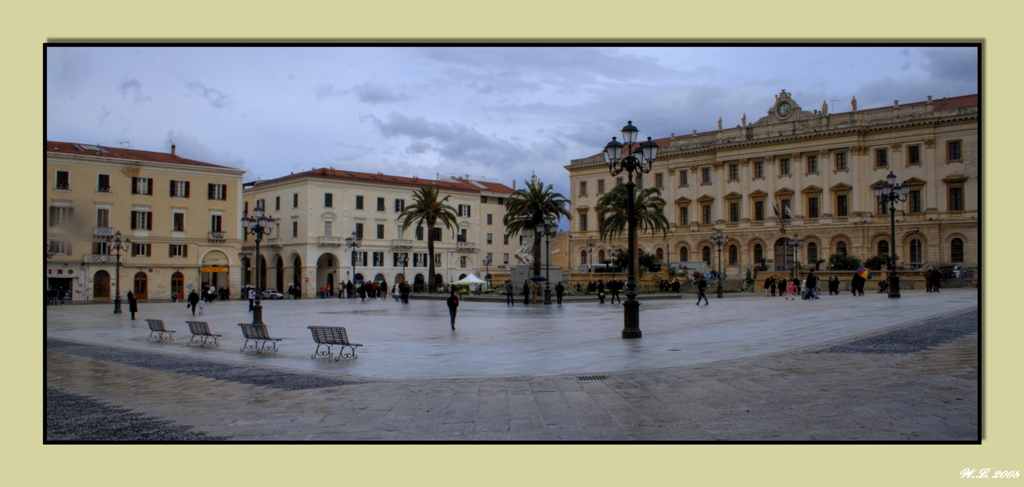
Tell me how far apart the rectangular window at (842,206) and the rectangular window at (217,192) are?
2132 inches

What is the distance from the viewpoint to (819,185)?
68.0m

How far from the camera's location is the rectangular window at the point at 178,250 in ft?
126

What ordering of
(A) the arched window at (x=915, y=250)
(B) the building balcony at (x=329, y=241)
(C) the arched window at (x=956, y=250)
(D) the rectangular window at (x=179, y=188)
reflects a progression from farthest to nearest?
(B) the building balcony at (x=329, y=241), (A) the arched window at (x=915, y=250), (C) the arched window at (x=956, y=250), (D) the rectangular window at (x=179, y=188)

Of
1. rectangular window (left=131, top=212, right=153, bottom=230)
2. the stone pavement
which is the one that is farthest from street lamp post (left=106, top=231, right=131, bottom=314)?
the stone pavement

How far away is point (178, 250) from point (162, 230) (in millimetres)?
3331

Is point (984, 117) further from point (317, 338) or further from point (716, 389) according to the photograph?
point (317, 338)

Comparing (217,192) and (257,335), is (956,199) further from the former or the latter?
(257,335)

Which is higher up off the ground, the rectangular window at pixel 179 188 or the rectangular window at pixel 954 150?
the rectangular window at pixel 954 150

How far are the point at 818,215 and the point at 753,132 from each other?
10.8 m

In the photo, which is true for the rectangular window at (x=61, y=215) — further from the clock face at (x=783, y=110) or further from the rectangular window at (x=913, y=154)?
the clock face at (x=783, y=110)

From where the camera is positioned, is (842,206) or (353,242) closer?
(353,242)

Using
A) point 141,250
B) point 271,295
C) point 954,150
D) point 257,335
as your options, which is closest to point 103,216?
point 257,335

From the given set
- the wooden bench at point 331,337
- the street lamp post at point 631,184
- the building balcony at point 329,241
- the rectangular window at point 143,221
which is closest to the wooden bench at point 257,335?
the wooden bench at point 331,337

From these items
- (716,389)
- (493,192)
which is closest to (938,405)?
(716,389)
